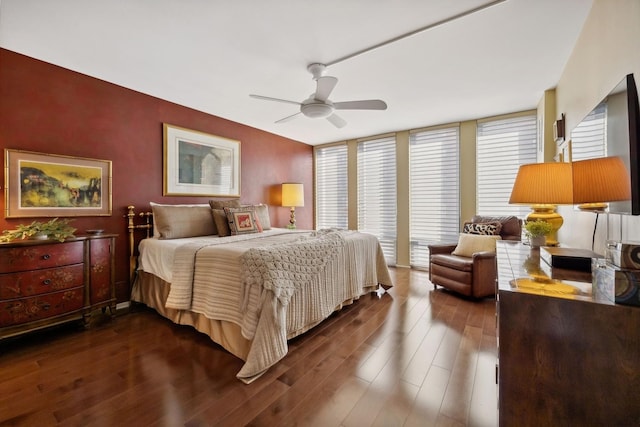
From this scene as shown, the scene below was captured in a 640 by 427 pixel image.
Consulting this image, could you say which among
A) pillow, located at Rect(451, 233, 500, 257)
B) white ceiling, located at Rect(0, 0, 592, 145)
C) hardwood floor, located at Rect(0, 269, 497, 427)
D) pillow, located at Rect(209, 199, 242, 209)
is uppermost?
white ceiling, located at Rect(0, 0, 592, 145)

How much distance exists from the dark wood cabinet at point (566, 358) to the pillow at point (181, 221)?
3047 mm

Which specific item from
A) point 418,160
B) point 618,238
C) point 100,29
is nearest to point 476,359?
point 618,238

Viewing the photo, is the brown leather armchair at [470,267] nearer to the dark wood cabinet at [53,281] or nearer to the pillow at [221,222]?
the pillow at [221,222]

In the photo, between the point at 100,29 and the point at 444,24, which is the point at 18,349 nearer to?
the point at 100,29

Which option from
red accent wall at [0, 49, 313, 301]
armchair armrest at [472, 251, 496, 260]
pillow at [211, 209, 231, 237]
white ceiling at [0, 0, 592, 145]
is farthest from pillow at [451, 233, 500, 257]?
red accent wall at [0, 49, 313, 301]

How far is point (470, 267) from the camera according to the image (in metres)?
3.10

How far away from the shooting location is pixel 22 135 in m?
2.40

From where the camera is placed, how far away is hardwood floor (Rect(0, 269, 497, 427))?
1.45 meters

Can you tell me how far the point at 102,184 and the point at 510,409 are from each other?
3764 millimetres

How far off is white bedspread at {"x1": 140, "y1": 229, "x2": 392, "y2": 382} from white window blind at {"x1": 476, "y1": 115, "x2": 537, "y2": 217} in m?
2.50

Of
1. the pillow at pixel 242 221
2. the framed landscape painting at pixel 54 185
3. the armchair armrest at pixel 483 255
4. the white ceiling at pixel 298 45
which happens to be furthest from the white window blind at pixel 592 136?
the framed landscape painting at pixel 54 185

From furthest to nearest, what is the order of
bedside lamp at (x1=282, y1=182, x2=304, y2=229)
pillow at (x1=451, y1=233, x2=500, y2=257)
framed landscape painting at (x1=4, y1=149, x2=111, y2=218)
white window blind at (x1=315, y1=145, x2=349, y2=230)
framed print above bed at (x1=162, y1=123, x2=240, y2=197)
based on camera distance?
white window blind at (x1=315, y1=145, x2=349, y2=230), bedside lamp at (x1=282, y1=182, x2=304, y2=229), framed print above bed at (x1=162, y1=123, x2=240, y2=197), pillow at (x1=451, y1=233, x2=500, y2=257), framed landscape painting at (x1=4, y1=149, x2=111, y2=218)

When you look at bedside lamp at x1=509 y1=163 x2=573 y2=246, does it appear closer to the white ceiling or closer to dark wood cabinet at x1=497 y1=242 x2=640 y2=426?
dark wood cabinet at x1=497 y1=242 x2=640 y2=426

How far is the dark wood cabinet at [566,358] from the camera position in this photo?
90 cm
